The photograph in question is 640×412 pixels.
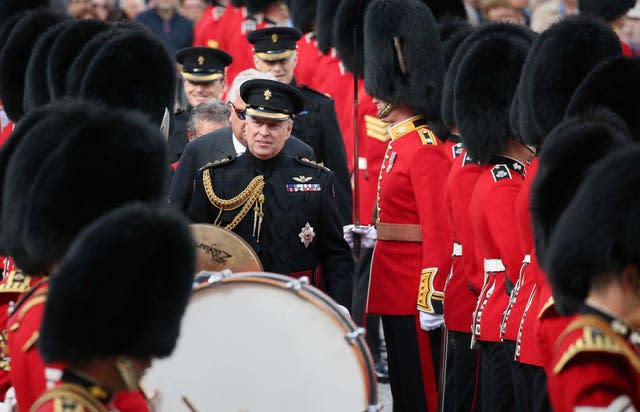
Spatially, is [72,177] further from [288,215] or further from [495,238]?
[495,238]

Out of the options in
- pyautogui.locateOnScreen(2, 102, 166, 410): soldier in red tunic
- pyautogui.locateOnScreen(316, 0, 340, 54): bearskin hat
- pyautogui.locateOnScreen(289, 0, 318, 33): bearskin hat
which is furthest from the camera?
pyautogui.locateOnScreen(289, 0, 318, 33): bearskin hat

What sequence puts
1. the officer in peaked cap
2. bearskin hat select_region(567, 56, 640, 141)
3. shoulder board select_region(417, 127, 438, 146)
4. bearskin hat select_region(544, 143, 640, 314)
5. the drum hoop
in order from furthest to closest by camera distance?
the officer in peaked cap → shoulder board select_region(417, 127, 438, 146) → bearskin hat select_region(567, 56, 640, 141) → the drum hoop → bearskin hat select_region(544, 143, 640, 314)

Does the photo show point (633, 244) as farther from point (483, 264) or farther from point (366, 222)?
point (366, 222)

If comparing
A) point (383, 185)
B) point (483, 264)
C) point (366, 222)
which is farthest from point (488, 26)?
point (366, 222)

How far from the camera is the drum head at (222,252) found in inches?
197

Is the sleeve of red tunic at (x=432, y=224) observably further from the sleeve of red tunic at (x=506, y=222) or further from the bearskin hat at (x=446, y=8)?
the bearskin hat at (x=446, y=8)

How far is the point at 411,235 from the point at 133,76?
64.9 inches

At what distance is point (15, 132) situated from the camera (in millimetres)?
3988

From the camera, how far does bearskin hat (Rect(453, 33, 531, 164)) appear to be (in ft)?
18.6

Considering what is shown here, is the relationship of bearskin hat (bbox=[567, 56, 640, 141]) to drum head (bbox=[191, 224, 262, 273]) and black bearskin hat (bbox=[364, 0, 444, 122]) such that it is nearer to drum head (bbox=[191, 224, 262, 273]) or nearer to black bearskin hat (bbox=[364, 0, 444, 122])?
drum head (bbox=[191, 224, 262, 273])

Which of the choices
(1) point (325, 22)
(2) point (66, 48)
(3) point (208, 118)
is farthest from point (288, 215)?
(1) point (325, 22)

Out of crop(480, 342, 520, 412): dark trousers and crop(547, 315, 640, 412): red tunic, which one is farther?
crop(480, 342, 520, 412): dark trousers

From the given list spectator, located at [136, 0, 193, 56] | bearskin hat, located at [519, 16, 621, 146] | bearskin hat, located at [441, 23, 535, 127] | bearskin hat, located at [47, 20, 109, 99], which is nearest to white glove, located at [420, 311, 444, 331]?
bearskin hat, located at [441, 23, 535, 127]

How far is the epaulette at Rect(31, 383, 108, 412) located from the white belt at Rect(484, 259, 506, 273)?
8.05 ft
